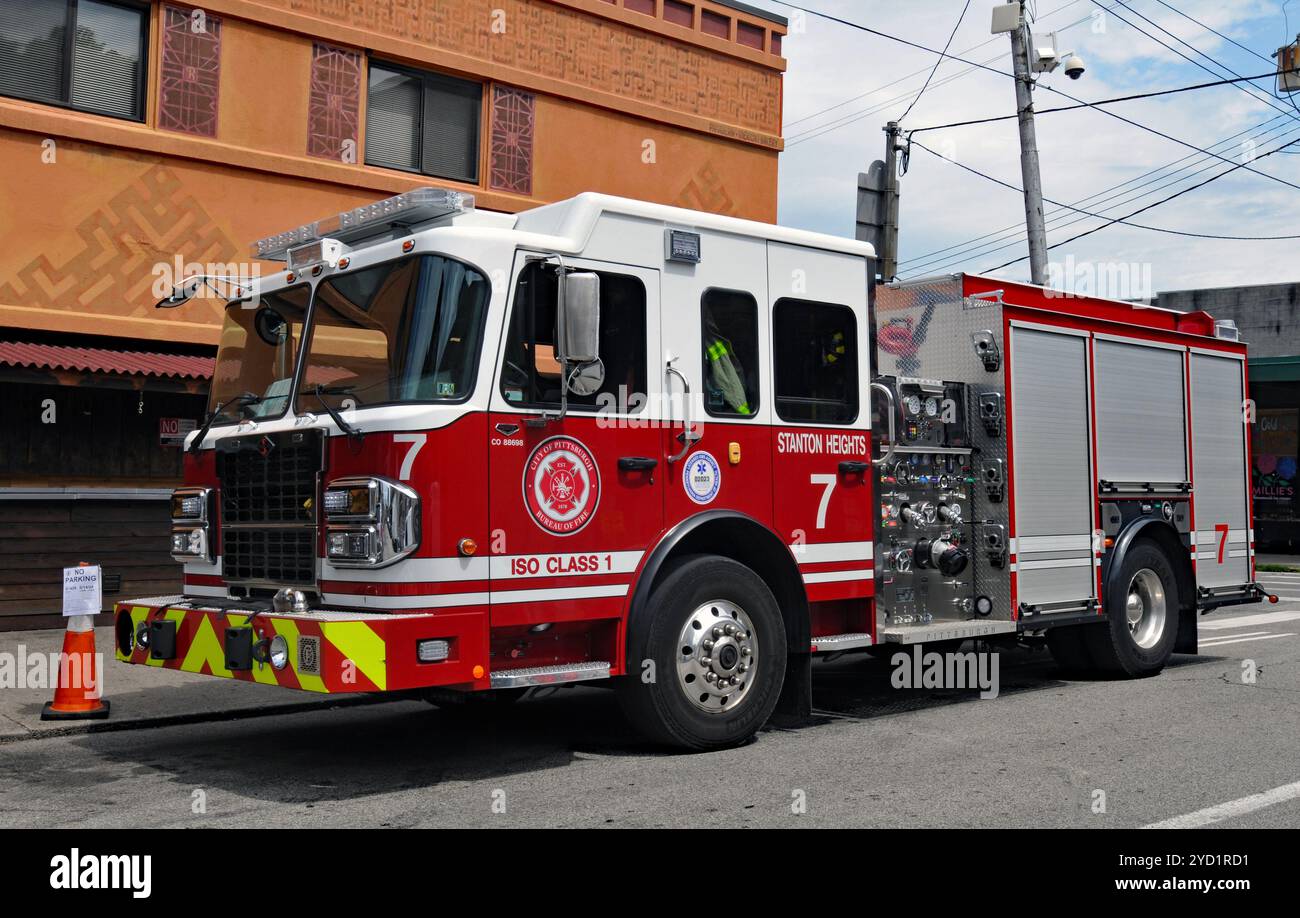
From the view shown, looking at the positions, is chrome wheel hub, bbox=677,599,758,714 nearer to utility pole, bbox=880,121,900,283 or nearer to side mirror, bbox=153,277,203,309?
side mirror, bbox=153,277,203,309

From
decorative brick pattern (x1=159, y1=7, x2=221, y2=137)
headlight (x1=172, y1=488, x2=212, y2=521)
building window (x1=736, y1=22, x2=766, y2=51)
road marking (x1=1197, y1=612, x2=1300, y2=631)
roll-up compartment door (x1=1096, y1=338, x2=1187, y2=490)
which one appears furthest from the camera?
building window (x1=736, y1=22, x2=766, y2=51)

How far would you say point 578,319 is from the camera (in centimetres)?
650

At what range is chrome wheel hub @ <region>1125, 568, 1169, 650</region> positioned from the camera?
1037 centimetres

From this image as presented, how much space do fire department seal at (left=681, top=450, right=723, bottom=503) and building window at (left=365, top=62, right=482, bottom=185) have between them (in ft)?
28.4

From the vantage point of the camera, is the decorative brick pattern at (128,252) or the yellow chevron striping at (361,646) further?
the decorative brick pattern at (128,252)

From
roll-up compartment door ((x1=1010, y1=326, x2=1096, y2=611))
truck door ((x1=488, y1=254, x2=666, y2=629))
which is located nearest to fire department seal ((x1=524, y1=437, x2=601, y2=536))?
truck door ((x1=488, y1=254, x2=666, y2=629))

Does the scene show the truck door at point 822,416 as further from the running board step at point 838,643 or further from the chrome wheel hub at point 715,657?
the chrome wheel hub at point 715,657

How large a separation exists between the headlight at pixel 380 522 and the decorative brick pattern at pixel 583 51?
921cm

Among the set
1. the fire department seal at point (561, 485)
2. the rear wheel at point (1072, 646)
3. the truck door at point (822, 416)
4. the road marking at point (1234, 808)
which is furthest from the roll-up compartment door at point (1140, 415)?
the fire department seal at point (561, 485)

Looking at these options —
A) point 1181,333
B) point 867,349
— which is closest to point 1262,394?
point 1181,333

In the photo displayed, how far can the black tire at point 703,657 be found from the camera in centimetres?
695

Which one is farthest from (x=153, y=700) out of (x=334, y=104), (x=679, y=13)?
(x=679, y=13)

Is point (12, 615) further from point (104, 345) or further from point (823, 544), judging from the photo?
point (823, 544)
